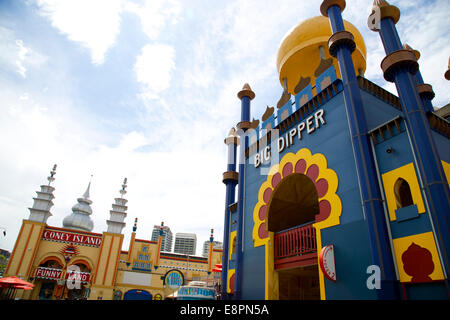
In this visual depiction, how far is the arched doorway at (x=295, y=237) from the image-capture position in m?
12.5

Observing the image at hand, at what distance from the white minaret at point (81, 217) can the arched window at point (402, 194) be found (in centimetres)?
4394

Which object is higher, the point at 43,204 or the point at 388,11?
the point at 43,204

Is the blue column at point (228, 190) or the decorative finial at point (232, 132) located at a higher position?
the decorative finial at point (232, 132)

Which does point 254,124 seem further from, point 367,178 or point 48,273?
point 48,273

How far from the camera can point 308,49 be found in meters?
17.9

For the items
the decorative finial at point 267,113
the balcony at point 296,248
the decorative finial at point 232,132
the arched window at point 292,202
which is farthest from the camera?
the decorative finial at point 232,132

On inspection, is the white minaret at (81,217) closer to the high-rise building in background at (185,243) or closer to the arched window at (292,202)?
the arched window at (292,202)

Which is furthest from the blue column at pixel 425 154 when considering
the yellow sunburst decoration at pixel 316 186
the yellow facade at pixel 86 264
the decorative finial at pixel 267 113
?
the yellow facade at pixel 86 264

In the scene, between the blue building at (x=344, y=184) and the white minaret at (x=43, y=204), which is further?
the white minaret at (x=43, y=204)

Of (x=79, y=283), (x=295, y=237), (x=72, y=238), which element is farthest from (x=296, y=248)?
(x=72, y=238)

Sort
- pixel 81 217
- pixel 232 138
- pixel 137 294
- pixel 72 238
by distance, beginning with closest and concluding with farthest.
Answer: pixel 232 138
pixel 72 238
pixel 137 294
pixel 81 217

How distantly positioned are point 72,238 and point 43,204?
662cm

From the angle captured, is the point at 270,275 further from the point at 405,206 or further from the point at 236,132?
the point at 236,132

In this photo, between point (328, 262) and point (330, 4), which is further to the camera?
point (330, 4)
